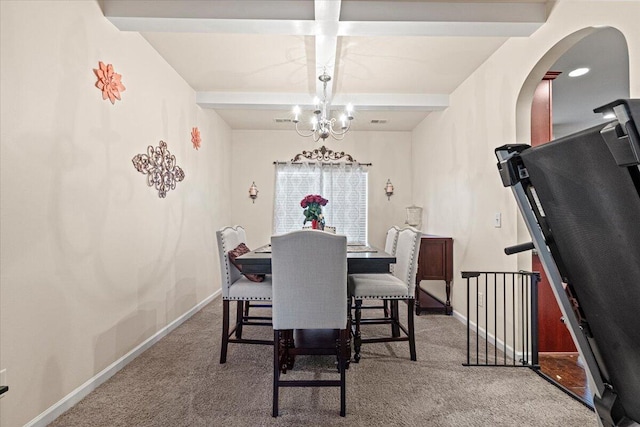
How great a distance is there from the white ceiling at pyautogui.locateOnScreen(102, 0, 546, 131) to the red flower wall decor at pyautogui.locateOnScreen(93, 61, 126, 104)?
352mm

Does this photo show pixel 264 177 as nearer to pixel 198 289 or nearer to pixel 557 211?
pixel 198 289

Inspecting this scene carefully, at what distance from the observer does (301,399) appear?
206 cm

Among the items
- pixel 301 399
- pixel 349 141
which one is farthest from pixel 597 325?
pixel 349 141

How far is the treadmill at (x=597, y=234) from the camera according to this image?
0.72 m

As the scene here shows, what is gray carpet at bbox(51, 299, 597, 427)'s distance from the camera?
1840mm

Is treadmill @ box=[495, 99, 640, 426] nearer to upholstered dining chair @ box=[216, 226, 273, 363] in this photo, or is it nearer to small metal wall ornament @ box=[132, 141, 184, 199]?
upholstered dining chair @ box=[216, 226, 273, 363]

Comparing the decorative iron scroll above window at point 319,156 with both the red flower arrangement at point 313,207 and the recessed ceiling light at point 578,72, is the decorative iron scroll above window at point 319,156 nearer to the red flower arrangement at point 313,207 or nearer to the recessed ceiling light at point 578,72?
the red flower arrangement at point 313,207

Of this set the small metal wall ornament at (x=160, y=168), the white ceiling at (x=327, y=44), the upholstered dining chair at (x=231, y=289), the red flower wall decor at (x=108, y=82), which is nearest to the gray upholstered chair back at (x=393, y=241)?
the upholstered dining chair at (x=231, y=289)

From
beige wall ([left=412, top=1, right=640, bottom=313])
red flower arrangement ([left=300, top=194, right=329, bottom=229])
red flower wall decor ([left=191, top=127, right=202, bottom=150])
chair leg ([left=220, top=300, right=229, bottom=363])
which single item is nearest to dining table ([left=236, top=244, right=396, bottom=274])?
chair leg ([left=220, top=300, right=229, bottom=363])

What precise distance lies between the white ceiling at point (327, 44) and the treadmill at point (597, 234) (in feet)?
6.03

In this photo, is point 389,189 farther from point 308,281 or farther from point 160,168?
point 308,281

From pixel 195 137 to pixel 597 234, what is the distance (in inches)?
153

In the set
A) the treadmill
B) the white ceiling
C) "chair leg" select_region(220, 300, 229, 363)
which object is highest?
the white ceiling

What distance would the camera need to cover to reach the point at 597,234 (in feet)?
2.74
